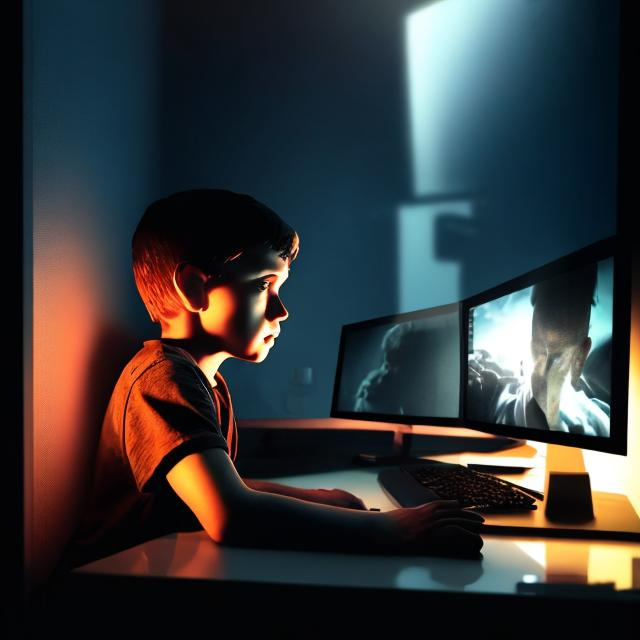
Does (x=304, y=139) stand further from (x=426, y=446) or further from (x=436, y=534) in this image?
(x=436, y=534)

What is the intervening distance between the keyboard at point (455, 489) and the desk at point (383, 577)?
5.7 inches

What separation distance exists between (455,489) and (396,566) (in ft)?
1.08

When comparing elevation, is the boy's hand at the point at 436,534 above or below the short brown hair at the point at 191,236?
below

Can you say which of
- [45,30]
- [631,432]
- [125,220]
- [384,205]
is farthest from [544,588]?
[384,205]

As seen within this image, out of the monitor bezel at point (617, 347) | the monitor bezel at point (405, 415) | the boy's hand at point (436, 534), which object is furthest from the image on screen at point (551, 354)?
the boy's hand at point (436, 534)

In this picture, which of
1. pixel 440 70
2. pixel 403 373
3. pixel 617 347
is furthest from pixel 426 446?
pixel 440 70

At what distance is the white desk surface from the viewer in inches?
23.3

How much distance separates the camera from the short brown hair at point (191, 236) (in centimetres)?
91

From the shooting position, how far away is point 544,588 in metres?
0.58

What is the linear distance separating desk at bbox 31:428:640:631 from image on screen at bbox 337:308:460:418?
0.62m

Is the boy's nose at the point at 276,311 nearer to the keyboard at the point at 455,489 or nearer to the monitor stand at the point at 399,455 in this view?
the keyboard at the point at 455,489

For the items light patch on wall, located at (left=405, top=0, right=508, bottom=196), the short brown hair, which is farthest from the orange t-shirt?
light patch on wall, located at (left=405, top=0, right=508, bottom=196)
